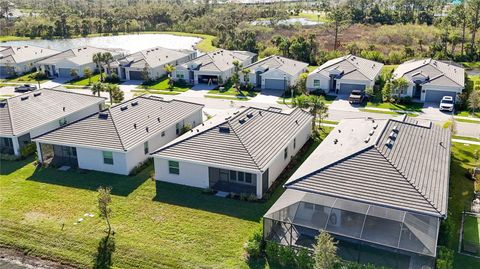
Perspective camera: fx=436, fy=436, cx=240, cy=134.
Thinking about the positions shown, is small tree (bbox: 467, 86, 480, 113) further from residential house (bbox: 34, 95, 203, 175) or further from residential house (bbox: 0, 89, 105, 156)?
residential house (bbox: 0, 89, 105, 156)

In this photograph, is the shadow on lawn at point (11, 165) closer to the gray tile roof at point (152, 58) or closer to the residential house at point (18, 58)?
the gray tile roof at point (152, 58)

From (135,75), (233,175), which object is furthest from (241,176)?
(135,75)

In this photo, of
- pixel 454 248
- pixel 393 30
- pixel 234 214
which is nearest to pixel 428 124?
pixel 454 248

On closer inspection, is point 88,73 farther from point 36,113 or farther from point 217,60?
point 36,113

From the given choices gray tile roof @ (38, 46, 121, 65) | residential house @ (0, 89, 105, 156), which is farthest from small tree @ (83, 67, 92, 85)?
residential house @ (0, 89, 105, 156)

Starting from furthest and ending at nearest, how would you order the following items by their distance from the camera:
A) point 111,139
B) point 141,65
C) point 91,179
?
point 141,65, point 111,139, point 91,179

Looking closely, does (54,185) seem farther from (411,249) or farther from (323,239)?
(411,249)
